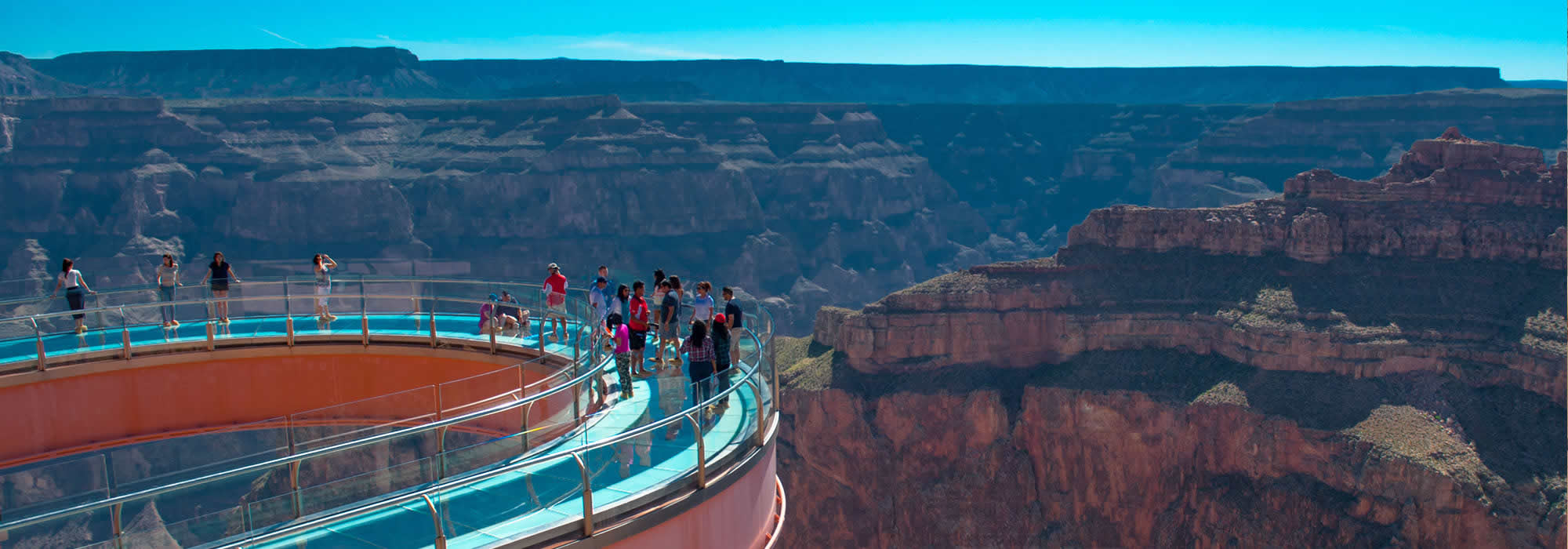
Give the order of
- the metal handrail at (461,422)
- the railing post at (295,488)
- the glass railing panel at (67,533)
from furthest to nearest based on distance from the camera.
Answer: the railing post at (295,488) → the glass railing panel at (67,533) → the metal handrail at (461,422)

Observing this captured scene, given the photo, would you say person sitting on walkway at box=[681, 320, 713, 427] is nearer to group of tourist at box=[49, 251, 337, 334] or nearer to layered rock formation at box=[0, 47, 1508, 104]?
group of tourist at box=[49, 251, 337, 334]

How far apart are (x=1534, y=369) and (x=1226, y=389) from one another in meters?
12.6

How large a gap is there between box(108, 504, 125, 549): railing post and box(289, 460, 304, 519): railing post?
5.78ft

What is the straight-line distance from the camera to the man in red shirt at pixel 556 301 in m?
28.4

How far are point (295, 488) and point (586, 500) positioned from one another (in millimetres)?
3495

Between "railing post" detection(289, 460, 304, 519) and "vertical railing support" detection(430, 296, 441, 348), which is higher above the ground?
"railing post" detection(289, 460, 304, 519)

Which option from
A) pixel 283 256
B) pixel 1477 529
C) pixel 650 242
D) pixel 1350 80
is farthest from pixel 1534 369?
pixel 1350 80

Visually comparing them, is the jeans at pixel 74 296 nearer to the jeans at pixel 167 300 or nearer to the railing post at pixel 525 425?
the jeans at pixel 167 300

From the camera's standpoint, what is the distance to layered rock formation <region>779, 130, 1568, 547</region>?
5412 centimetres

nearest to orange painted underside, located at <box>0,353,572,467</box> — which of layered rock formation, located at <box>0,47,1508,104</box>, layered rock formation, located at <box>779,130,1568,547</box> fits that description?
layered rock formation, located at <box>779,130,1568,547</box>

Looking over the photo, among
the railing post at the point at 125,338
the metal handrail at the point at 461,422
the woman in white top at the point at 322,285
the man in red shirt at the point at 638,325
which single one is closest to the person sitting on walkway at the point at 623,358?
the man in red shirt at the point at 638,325

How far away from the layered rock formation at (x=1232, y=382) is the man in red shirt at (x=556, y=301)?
35.3 metres

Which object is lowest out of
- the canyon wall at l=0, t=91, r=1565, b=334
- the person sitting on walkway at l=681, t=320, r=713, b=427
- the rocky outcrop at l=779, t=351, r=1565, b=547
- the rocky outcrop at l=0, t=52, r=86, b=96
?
the rocky outcrop at l=779, t=351, r=1565, b=547

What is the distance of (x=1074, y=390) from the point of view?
2414 inches
